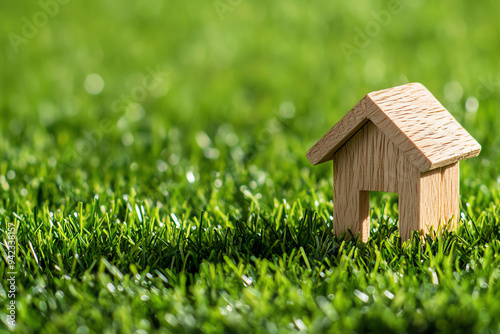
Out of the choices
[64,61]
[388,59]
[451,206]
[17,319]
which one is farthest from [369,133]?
[64,61]

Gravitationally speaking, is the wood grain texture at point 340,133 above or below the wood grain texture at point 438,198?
above

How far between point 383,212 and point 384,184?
26.0 inches

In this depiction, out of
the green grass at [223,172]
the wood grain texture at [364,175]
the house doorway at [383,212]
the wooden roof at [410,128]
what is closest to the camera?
the green grass at [223,172]

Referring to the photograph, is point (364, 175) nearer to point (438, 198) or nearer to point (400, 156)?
point (400, 156)

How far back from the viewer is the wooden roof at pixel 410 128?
2.35 m

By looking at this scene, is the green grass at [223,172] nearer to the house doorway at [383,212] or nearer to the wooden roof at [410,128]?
the house doorway at [383,212]

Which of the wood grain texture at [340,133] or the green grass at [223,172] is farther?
the wood grain texture at [340,133]

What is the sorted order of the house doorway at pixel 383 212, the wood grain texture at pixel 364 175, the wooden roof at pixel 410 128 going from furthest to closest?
the house doorway at pixel 383 212 < the wood grain texture at pixel 364 175 < the wooden roof at pixel 410 128

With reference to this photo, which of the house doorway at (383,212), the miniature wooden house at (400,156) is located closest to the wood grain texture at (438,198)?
the miniature wooden house at (400,156)

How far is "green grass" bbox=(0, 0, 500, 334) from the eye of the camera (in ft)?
7.07

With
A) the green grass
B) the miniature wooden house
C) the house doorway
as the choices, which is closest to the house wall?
the miniature wooden house

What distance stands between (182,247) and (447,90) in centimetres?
360

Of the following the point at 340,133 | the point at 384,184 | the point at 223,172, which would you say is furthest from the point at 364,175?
the point at 223,172

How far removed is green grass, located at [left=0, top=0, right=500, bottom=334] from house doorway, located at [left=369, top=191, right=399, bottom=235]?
18mm
